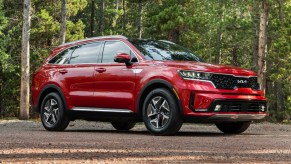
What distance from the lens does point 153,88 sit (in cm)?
980

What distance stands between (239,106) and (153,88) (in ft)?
5.32

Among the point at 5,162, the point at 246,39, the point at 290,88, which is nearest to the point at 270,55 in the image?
the point at 246,39

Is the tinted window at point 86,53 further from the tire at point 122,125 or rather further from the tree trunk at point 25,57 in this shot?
the tree trunk at point 25,57

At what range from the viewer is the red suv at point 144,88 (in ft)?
30.4

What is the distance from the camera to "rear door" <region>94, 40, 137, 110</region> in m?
10.1

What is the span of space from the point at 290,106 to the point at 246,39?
739cm

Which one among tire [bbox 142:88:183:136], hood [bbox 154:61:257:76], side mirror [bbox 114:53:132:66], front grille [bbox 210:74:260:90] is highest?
side mirror [bbox 114:53:132:66]

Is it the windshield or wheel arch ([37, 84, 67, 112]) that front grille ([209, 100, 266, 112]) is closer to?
the windshield

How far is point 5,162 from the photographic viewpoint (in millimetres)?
5289

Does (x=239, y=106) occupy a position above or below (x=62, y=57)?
below

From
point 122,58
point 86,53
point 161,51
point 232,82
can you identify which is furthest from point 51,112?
point 232,82

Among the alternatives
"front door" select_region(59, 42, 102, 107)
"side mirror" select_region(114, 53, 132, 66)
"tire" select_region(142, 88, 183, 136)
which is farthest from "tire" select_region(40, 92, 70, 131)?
"tire" select_region(142, 88, 183, 136)

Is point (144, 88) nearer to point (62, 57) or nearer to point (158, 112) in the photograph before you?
point (158, 112)

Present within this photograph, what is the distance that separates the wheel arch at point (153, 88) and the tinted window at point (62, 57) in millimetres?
2635
